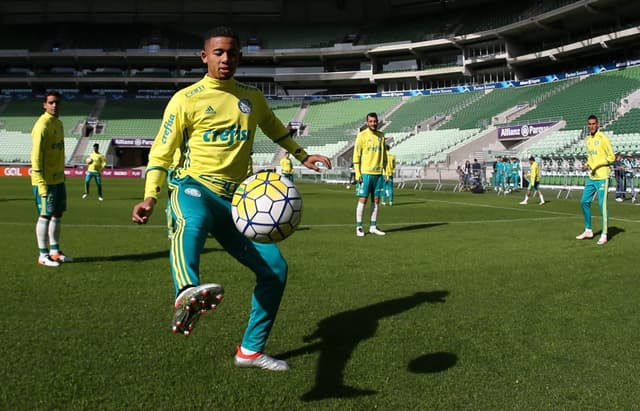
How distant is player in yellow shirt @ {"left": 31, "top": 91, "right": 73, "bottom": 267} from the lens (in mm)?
7273

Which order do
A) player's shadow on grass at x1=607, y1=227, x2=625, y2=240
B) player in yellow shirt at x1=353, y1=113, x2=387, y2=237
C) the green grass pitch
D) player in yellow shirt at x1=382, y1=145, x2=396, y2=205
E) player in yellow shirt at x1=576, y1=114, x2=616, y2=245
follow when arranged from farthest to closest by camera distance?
1. player in yellow shirt at x1=382, y1=145, x2=396, y2=205
2. player in yellow shirt at x1=353, y1=113, x2=387, y2=237
3. player's shadow on grass at x1=607, y1=227, x2=625, y2=240
4. player in yellow shirt at x1=576, y1=114, x2=616, y2=245
5. the green grass pitch

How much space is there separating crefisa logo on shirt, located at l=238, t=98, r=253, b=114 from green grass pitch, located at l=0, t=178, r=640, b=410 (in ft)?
5.42

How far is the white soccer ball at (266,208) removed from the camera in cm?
337

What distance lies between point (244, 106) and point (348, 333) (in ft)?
6.12

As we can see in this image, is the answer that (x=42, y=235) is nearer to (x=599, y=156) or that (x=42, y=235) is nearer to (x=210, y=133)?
(x=210, y=133)

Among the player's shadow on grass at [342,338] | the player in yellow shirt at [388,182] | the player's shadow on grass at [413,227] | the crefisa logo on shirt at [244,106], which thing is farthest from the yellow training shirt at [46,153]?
the player in yellow shirt at [388,182]

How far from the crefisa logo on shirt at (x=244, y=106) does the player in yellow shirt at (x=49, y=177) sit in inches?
173

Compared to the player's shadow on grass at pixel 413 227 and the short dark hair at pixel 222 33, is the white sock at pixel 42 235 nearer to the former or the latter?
the short dark hair at pixel 222 33

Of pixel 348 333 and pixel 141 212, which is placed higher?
pixel 141 212

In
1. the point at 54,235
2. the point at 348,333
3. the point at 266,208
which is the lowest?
the point at 348,333

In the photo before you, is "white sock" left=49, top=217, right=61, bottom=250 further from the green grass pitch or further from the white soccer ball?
the white soccer ball

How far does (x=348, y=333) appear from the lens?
14.0 ft

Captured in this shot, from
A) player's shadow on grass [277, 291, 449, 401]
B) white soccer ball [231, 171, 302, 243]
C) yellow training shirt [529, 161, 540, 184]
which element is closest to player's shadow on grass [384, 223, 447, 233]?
player's shadow on grass [277, 291, 449, 401]

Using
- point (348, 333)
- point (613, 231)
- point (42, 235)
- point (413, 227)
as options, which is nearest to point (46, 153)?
point (42, 235)
